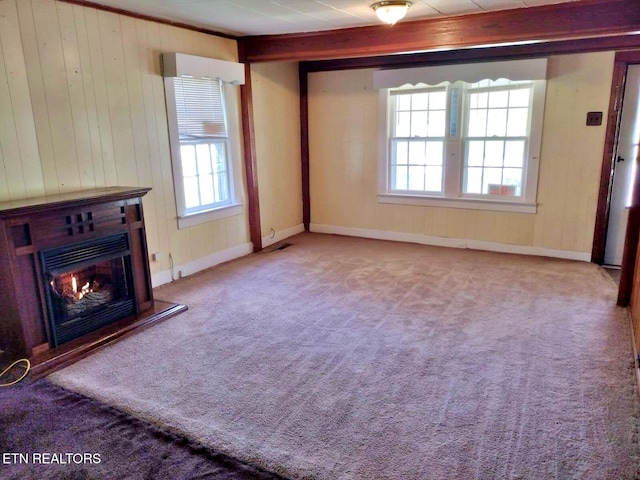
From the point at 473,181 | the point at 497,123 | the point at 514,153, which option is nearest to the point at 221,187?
the point at 473,181

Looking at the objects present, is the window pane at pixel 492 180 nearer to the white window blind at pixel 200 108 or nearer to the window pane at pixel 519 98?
the window pane at pixel 519 98

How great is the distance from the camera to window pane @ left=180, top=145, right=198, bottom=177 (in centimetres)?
455

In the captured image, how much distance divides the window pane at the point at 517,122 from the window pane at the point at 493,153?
160mm

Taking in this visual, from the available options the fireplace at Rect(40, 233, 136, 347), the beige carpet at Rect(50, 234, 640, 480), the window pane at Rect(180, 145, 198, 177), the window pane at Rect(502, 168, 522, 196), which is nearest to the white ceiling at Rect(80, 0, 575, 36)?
the window pane at Rect(180, 145, 198, 177)

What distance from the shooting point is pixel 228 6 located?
11.8ft

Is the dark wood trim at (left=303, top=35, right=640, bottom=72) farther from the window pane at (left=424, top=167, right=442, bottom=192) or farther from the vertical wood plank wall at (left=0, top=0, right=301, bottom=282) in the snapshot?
the vertical wood plank wall at (left=0, top=0, right=301, bottom=282)

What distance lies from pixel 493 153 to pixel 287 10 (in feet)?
9.47

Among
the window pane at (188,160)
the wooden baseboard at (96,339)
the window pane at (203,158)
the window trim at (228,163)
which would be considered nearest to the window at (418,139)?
the window trim at (228,163)

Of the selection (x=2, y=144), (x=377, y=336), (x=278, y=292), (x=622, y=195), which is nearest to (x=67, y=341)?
(x=2, y=144)

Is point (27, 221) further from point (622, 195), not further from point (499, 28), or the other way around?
point (622, 195)

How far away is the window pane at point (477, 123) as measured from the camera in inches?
204

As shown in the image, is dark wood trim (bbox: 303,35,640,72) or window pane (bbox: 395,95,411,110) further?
window pane (bbox: 395,95,411,110)

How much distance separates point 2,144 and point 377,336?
2.90m

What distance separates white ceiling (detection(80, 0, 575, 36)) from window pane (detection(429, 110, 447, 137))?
1624mm
